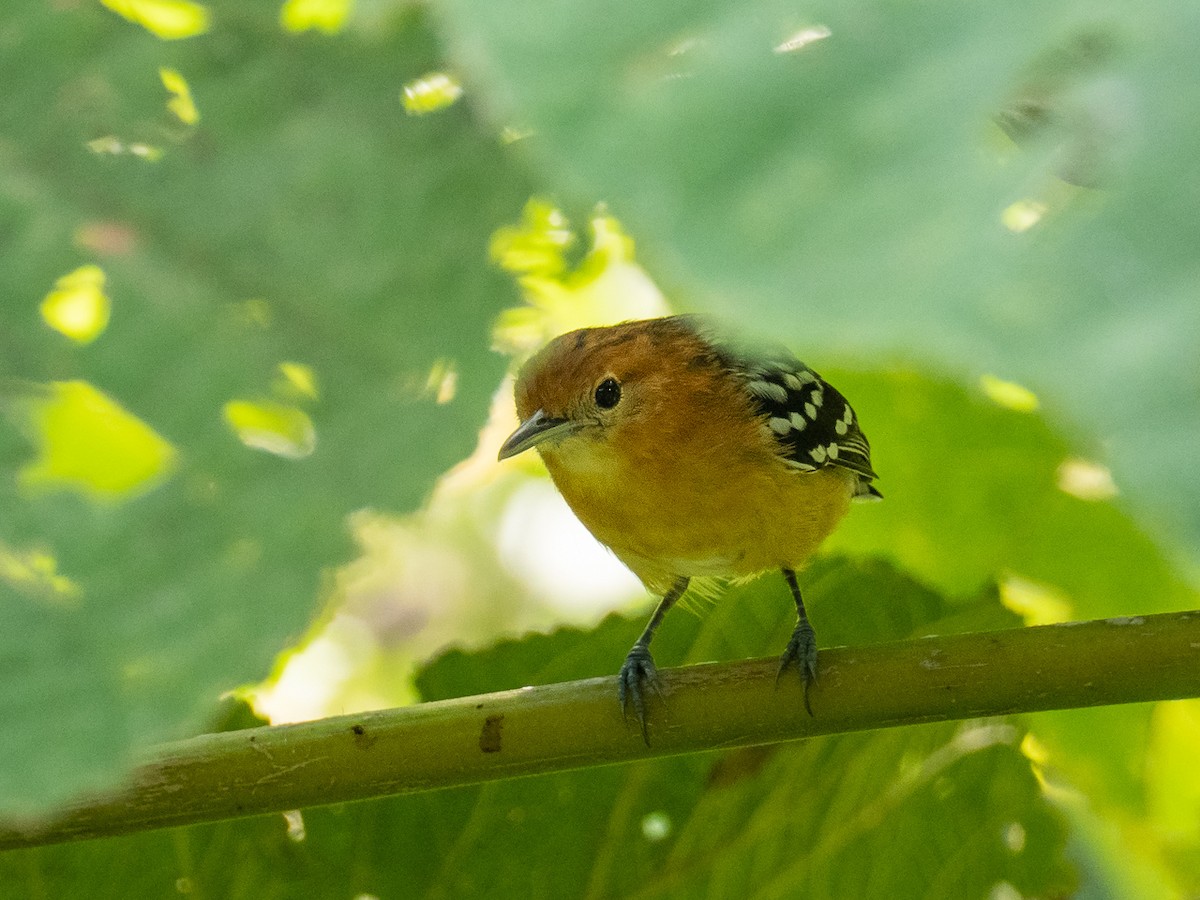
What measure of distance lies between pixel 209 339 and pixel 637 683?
1349 millimetres

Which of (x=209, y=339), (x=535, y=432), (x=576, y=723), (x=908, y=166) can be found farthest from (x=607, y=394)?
(x=908, y=166)

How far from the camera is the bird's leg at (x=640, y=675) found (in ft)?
6.78

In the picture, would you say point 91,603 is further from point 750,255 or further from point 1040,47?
point 1040,47

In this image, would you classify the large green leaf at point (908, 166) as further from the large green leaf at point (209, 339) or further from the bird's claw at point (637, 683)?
the bird's claw at point (637, 683)

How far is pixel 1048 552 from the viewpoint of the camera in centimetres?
347

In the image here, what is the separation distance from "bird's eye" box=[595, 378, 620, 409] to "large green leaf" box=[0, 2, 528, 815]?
8.34ft

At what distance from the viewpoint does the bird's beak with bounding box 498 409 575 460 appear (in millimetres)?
3686

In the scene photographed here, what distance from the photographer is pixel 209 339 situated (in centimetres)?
110

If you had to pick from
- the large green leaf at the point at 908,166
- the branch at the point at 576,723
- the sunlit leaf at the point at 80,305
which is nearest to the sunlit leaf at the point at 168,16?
the sunlit leaf at the point at 80,305

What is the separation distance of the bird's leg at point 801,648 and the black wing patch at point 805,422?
2.42 ft

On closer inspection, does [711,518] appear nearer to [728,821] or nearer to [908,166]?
[728,821]

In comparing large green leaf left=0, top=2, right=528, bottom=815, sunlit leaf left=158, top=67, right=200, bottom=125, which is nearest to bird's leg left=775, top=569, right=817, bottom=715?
large green leaf left=0, top=2, right=528, bottom=815

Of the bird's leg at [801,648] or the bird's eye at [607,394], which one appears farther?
the bird's eye at [607,394]

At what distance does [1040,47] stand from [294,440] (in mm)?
669
